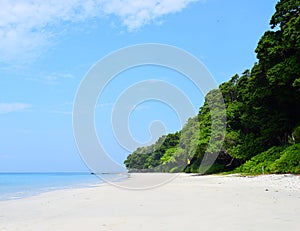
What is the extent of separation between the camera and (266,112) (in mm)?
29266

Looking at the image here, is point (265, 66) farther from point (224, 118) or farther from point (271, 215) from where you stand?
point (271, 215)

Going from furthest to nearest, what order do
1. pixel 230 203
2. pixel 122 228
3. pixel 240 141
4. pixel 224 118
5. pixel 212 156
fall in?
pixel 212 156 < pixel 224 118 < pixel 240 141 < pixel 230 203 < pixel 122 228

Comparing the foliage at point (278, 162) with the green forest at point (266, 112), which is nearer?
the foliage at point (278, 162)

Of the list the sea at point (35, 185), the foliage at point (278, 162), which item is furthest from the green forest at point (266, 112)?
the sea at point (35, 185)

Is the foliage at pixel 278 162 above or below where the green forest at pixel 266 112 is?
below

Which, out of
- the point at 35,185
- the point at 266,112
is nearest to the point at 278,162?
→ the point at 266,112

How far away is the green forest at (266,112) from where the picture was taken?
2261 cm

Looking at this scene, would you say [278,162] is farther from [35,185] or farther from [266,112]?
[35,185]

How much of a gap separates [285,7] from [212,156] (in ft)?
71.9

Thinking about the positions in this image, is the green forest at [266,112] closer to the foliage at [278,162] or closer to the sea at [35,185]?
the foliage at [278,162]

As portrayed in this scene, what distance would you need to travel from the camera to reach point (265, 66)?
26578 mm

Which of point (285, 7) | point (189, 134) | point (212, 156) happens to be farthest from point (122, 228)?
point (189, 134)

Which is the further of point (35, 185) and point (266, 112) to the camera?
point (35, 185)

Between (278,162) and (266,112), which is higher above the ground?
(266,112)
